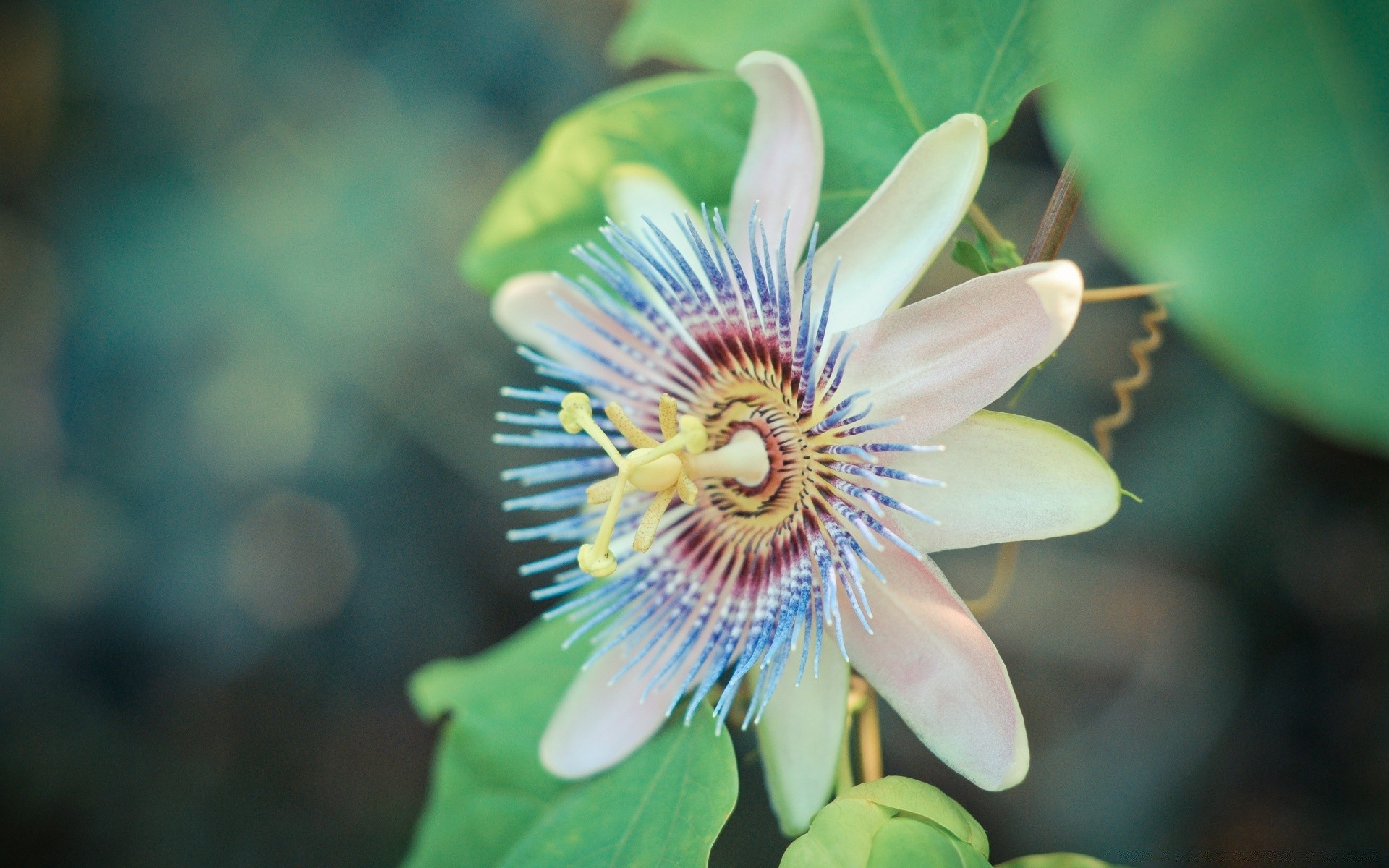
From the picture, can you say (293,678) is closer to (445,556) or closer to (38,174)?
(445,556)

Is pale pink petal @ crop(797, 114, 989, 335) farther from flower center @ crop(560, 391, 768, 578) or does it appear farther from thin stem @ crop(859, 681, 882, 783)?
thin stem @ crop(859, 681, 882, 783)

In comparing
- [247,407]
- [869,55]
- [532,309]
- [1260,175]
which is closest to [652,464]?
[532,309]

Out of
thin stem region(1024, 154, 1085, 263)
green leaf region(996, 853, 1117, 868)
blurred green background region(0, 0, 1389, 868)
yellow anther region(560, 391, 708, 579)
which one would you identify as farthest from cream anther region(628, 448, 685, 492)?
blurred green background region(0, 0, 1389, 868)

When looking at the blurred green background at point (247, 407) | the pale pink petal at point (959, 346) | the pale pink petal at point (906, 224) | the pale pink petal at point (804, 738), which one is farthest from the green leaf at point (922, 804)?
the blurred green background at point (247, 407)

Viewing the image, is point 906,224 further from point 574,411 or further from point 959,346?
point 574,411

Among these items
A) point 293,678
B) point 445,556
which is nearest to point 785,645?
point 445,556

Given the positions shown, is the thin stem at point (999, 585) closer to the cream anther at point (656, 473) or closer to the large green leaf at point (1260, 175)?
the cream anther at point (656, 473)
